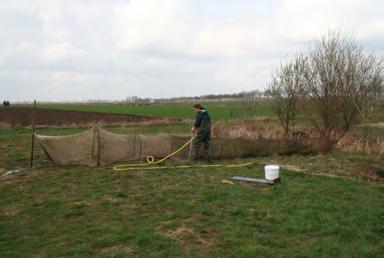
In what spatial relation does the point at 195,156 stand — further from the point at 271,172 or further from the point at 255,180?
the point at 271,172

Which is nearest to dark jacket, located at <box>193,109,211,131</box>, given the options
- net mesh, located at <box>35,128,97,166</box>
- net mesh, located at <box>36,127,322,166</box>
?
net mesh, located at <box>36,127,322,166</box>

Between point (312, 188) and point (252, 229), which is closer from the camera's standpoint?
point (252, 229)

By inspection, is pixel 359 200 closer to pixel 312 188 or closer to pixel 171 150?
pixel 312 188

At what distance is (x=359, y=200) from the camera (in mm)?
8195

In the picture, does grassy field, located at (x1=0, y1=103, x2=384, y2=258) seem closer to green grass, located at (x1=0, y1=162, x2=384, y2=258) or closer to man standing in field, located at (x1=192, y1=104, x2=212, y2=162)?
green grass, located at (x1=0, y1=162, x2=384, y2=258)

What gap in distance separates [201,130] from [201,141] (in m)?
0.34

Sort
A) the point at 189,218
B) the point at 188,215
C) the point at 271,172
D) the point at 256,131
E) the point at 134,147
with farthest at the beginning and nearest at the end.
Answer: the point at 256,131
the point at 134,147
the point at 271,172
the point at 188,215
the point at 189,218

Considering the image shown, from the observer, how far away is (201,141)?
13906mm

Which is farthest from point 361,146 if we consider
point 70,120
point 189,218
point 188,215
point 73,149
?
point 70,120

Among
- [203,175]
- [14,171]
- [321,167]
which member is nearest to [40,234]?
[203,175]

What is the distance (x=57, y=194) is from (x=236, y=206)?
3680 mm

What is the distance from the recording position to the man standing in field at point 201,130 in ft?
44.8

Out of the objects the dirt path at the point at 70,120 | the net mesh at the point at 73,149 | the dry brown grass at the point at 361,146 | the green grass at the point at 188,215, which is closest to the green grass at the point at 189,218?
the green grass at the point at 188,215

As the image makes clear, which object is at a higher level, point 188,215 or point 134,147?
point 134,147
